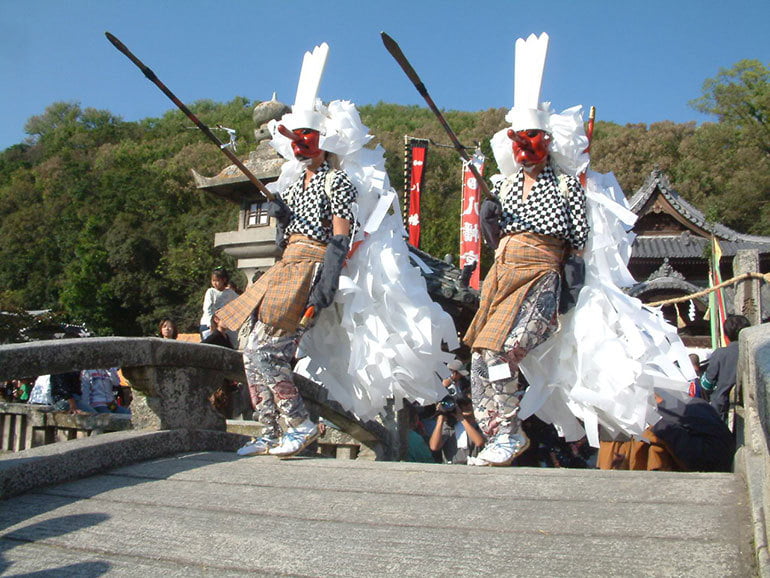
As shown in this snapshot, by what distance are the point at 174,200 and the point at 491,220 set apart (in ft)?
119

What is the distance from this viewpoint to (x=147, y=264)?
98.1 ft

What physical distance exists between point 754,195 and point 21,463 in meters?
29.4

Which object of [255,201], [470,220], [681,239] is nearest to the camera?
[470,220]

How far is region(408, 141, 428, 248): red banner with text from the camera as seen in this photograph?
46.1ft

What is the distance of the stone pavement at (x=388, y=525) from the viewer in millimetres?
1947

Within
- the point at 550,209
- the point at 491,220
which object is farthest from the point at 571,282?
the point at 491,220

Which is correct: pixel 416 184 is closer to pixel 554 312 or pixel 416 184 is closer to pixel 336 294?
pixel 336 294

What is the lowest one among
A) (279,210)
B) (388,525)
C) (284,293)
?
(388,525)

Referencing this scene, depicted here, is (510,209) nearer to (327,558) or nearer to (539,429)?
(539,429)

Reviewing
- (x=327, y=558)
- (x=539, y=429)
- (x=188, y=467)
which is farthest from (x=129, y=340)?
(x=539, y=429)

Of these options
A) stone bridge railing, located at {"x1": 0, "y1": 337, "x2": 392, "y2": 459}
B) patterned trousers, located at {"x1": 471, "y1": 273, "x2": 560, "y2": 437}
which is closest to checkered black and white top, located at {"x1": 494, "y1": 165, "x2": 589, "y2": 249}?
patterned trousers, located at {"x1": 471, "y1": 273, "x2": 560, "y2": 437}

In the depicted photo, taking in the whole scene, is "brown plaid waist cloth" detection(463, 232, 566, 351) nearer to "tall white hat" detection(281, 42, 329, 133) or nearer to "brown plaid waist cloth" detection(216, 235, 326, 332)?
"brown plaid waist cloth" detection(216, 235, 326, 332)

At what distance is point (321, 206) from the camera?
4207 mm

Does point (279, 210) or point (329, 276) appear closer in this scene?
point (329, 276)
